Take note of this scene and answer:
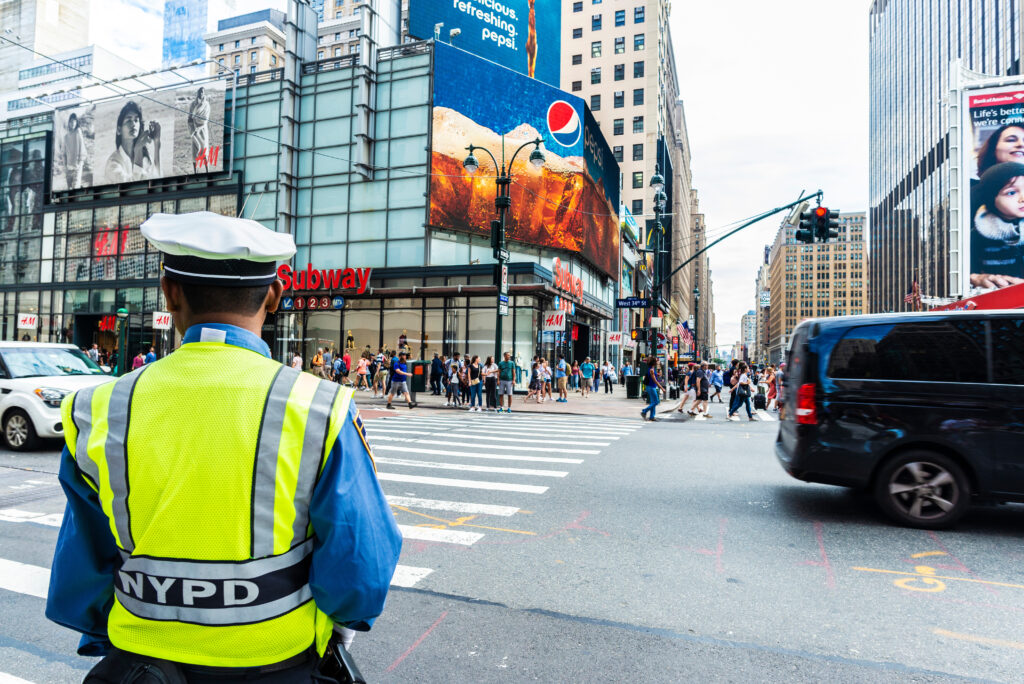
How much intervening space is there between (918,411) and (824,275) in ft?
646

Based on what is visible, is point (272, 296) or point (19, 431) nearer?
point (272, 296)

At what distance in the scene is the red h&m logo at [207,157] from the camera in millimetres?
34125

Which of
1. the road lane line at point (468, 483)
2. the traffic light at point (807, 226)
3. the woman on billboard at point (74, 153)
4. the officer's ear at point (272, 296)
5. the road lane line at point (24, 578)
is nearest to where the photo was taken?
the officer's ear at point (272, 296)

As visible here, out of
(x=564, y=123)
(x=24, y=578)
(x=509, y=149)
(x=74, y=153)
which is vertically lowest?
(x=24, y=578)

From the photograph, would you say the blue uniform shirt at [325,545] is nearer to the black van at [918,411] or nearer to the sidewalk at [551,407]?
the black van at [918,411]

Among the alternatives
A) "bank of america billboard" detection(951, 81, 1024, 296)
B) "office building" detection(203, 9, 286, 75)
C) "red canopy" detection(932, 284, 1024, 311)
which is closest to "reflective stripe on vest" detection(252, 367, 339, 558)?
"red canopy" detection(932, 284, 1024, 311)

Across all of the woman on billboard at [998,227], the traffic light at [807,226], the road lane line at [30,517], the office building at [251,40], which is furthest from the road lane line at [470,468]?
the office building at [251,40]

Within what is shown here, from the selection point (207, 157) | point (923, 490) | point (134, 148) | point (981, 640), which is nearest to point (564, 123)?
point (207, 157)

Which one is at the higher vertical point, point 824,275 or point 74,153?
point 824,275

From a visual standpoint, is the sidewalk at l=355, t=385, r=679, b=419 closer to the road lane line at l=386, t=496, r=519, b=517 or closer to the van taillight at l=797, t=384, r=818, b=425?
the road lane line at l=386, t=496, r=519, b=517

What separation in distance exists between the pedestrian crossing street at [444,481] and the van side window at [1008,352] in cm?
476

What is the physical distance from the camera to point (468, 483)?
810cm

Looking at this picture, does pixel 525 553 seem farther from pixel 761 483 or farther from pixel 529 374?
pixel 529 374

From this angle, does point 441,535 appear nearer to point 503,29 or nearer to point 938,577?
point 938,577
